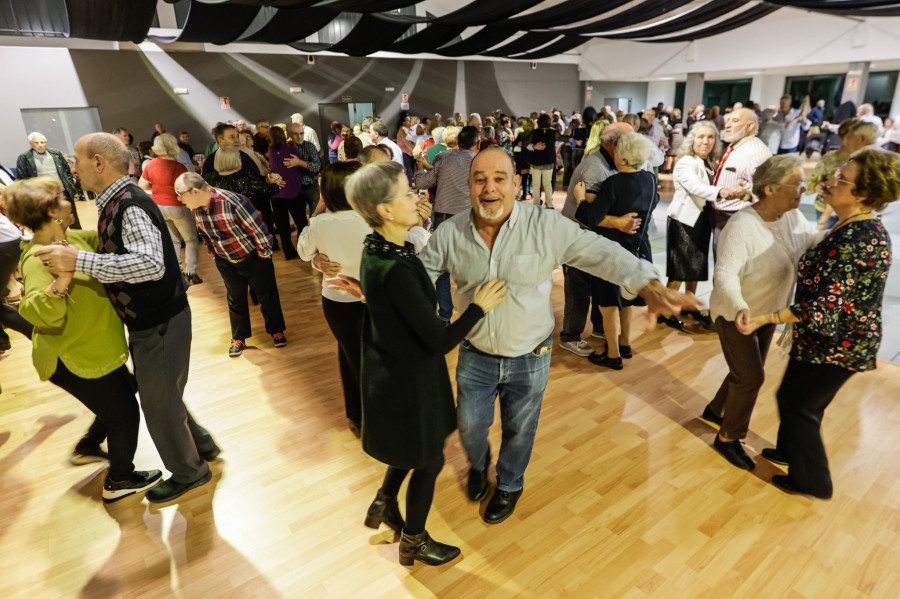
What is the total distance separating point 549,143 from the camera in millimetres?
7758

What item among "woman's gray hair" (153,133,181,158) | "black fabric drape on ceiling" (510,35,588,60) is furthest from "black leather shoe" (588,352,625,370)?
"black fabric drape on ceiling" (510,35,588,60)

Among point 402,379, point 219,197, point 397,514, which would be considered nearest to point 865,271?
point 402,379

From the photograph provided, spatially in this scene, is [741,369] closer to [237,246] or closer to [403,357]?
[403,357]

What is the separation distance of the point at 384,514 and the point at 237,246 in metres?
2.27

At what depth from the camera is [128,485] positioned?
253 cm

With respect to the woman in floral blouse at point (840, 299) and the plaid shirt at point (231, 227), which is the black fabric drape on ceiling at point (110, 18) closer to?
the plaid shirt at point (231, 227)

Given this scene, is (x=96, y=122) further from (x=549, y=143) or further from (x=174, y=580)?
(x=174, y=580)

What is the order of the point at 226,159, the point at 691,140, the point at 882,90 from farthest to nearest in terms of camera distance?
the point at 882,90
the point at 226,159
the point at 691,140

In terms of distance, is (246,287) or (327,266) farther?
(246,287)

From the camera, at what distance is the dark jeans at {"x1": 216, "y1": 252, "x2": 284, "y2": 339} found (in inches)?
151

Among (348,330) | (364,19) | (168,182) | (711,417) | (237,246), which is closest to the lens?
(348,330)

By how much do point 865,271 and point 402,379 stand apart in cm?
177

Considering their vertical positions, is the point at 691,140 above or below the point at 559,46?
below

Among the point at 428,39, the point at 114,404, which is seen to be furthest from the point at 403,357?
the point at 428,39
